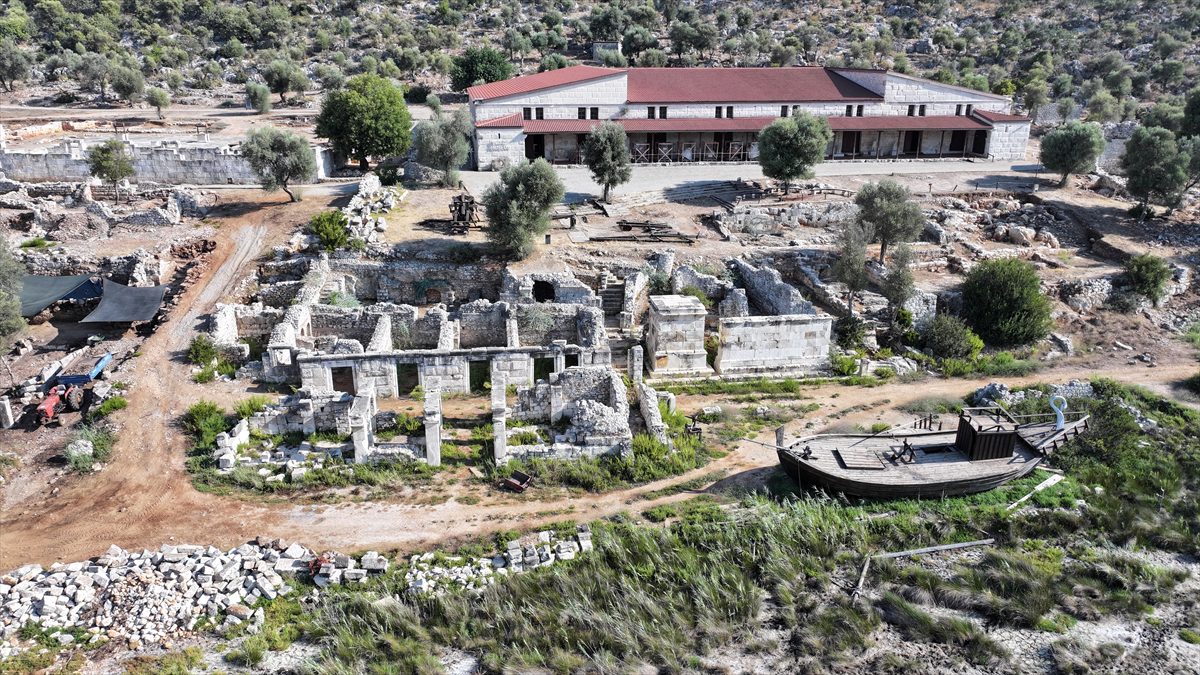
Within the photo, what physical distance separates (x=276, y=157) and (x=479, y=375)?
758 inches

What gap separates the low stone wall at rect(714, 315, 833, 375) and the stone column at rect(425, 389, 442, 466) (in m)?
10.2

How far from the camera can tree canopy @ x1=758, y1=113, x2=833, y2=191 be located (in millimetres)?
39469

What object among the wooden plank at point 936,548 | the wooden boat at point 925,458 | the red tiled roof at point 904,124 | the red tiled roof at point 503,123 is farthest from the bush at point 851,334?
the red tiled roof at point 503,123

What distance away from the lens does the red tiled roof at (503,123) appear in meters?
45.2

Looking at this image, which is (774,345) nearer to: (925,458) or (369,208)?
(925,458)

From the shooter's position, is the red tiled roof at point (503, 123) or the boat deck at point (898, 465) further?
the red tiled roof at point (503, 123)

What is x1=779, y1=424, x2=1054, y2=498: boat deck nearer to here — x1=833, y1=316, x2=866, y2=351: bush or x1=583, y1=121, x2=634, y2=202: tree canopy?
x1=833, y1=316, x2=866, y2=351: bush

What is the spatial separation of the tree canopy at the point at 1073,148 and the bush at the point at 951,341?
2258 cm

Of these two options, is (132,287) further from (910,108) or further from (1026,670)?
(910,108)

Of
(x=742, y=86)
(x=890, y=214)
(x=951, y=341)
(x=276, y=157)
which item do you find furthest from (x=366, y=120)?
(x=951, y=341)

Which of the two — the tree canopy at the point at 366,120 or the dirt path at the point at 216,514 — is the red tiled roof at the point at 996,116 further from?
the dirt path at the point at 216,514

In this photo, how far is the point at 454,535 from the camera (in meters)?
16.8

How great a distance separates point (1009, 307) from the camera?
2755 cm

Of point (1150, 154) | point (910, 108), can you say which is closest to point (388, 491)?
point (1150, 154)
